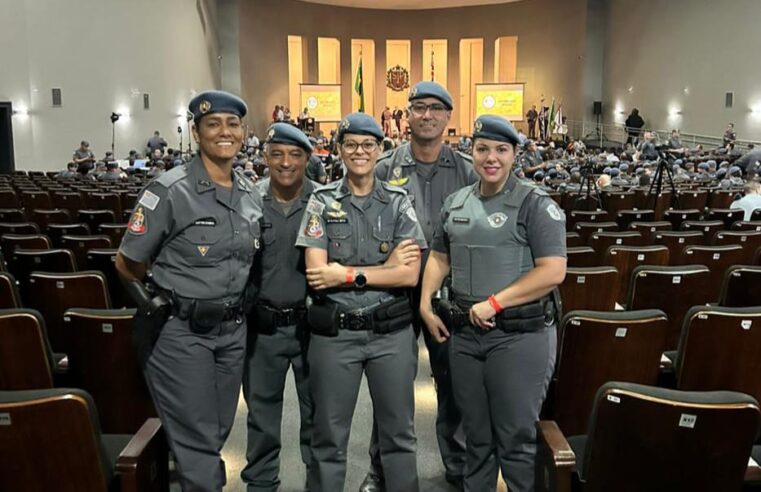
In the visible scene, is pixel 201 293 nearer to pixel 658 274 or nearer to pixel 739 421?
pixel 739 421

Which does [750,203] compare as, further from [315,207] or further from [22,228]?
[22,228]

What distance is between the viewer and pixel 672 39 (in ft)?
63.0

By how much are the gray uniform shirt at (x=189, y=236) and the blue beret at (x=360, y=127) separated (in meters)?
0.45

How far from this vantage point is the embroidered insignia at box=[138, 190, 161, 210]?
2.06 m

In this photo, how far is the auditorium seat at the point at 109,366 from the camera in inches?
86.0

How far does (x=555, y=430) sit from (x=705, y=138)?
1836 centimetres

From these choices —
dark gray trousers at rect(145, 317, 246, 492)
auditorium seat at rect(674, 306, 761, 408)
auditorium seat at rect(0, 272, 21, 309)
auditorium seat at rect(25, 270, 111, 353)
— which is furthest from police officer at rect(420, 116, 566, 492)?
auditorium seat at rect(0, 272, 21, 309)

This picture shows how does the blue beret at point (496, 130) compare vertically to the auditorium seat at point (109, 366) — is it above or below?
above

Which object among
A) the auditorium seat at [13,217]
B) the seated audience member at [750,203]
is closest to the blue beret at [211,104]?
the auditorium seat at [13,217]

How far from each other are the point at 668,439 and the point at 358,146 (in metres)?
1.28

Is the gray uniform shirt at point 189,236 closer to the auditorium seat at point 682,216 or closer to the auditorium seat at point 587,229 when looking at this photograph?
the auditorium seat at point 587,229

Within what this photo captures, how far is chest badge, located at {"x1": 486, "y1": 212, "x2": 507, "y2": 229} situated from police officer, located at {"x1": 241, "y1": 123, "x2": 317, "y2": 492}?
0.69 meters

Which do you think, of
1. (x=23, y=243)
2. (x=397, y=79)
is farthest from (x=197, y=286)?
(x=397, y=79)

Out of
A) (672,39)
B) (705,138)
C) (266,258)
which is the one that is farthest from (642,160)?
(266,258)
